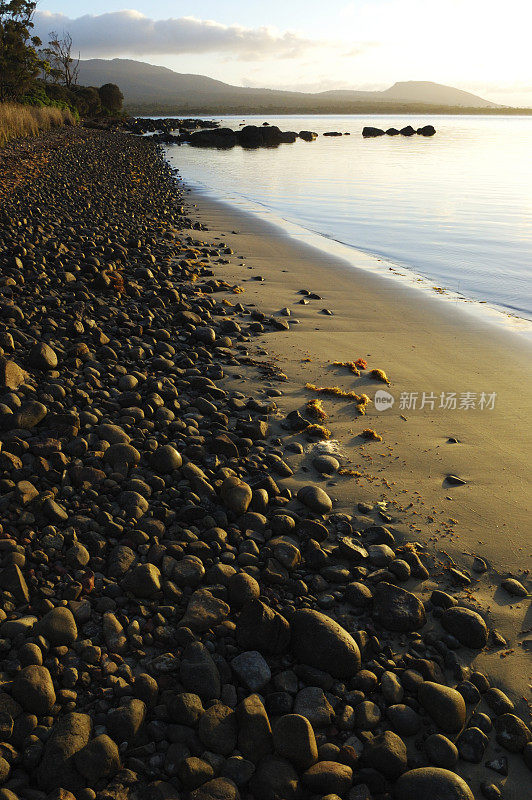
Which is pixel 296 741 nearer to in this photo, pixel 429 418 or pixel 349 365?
pixel 429 418

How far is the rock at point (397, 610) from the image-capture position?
285 centimetres

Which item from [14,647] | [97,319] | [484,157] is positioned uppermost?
[484,157]

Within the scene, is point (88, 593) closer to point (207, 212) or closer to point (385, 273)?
point (385, 273)

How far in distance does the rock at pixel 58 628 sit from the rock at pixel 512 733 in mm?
1989

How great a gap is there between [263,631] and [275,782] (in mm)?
659

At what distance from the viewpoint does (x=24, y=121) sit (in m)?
26.0

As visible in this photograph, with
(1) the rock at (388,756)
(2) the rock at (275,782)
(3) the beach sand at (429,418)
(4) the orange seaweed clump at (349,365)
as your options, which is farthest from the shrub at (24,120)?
(1) the rock at (388,756)

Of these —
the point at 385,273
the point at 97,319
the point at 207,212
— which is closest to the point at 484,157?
the point at 207,212

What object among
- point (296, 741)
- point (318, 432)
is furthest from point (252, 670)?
point (318, 432)

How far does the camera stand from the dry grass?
22453mm

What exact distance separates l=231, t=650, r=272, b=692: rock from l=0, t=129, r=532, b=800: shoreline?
10 millimetres

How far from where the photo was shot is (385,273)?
34.1 feet

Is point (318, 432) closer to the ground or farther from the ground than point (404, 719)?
farther from the ground

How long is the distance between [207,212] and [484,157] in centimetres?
2710
